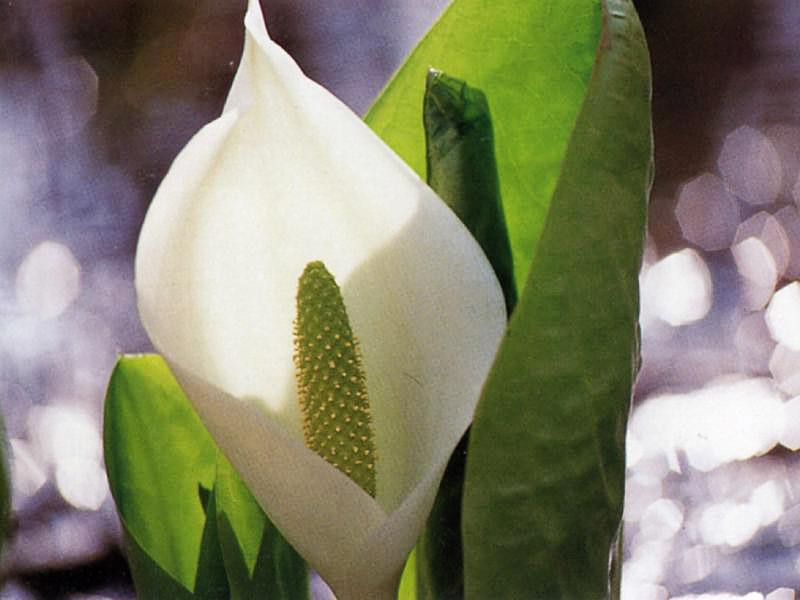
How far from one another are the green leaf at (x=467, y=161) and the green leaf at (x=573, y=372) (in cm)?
5

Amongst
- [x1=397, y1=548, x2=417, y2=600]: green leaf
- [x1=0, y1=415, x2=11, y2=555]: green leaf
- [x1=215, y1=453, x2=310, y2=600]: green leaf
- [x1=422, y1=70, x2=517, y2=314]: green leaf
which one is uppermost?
[x1=422, y1=70, x2=517, y2=314]: green leaf

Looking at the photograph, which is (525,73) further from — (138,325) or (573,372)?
(138,325)

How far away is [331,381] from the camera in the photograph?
27 cm

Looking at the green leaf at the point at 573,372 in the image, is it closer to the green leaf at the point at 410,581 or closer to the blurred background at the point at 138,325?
the green leaf at the point at 410,581

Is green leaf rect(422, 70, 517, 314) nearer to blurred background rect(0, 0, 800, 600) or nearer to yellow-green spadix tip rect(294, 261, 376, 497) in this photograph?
yellow-green spadix tip rect(294, 261, 376, 497)

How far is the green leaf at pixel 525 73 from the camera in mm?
271

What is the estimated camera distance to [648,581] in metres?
0.54

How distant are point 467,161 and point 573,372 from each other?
7 cm

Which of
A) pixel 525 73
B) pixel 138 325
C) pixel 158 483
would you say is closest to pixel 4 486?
pixel 158 483

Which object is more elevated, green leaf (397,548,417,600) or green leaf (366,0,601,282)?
green leaf (366,0,601,282)

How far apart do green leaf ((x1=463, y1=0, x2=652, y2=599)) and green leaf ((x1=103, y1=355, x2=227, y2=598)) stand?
105mm

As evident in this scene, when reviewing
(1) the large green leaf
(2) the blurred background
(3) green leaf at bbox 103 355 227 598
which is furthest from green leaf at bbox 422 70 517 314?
(2) the blurred background

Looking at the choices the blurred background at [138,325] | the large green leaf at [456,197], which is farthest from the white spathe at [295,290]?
the blurred background at [138,325]

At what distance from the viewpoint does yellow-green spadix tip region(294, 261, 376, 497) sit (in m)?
0.26
